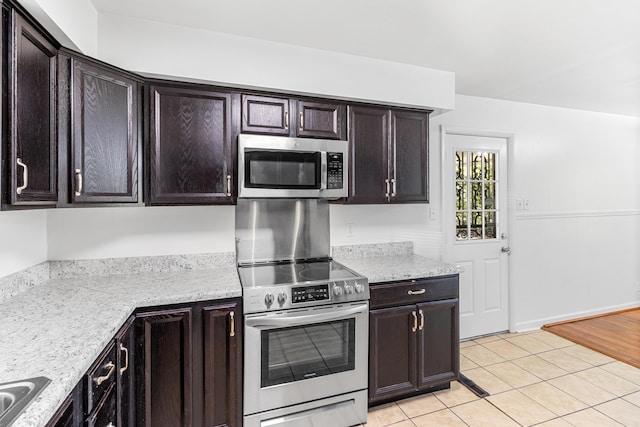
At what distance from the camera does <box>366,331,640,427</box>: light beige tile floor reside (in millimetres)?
2174

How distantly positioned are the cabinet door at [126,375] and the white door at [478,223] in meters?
2.69

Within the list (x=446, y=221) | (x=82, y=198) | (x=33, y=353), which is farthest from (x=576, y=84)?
(x=33, y=353)

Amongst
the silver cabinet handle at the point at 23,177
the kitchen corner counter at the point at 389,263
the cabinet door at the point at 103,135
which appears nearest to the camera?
the silver cabinet handle at the point at 23,177

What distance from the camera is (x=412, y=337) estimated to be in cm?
Answer: 231

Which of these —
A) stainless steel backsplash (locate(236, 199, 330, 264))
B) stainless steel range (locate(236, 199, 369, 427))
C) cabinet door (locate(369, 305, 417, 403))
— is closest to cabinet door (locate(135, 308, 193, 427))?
stainless steel range (locate(236, 199, 369, 427))

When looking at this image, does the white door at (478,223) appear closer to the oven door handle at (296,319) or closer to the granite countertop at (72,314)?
the oven door handle at (296,319)

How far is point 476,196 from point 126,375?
3234 mm

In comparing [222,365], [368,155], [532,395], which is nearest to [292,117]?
[368,155]

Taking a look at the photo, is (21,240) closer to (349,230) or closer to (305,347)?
(305,347)

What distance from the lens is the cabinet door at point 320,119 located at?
→ 2.35 m

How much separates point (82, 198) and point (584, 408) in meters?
3.32

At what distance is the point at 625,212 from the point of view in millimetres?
4148

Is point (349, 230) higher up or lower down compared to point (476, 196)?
lower down

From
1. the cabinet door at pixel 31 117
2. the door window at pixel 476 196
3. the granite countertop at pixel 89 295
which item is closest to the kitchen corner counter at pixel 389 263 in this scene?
the granite countertop at pixel 89 295
